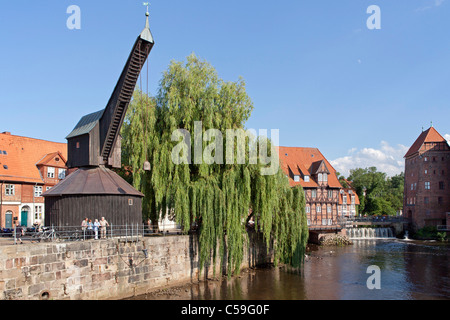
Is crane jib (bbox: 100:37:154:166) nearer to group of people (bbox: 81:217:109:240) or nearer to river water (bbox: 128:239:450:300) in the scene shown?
group of people (bbox: 81:217:109:240)

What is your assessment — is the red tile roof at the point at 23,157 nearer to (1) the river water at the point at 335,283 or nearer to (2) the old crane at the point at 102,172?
(2) the old crane at the point at 102,172

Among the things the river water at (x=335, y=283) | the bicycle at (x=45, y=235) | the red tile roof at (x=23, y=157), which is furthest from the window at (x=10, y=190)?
the river water at (x=335, y=283)

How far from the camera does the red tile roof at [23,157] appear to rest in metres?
28.4

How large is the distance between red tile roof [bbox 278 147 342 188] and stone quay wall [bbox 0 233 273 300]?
2630 cm

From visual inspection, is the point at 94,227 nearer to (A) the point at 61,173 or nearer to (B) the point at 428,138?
(A) the point at 61,173

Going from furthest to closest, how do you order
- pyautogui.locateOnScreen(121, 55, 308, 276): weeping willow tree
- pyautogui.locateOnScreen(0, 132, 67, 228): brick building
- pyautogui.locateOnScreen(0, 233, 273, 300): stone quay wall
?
pyautogui.locateOnScreen(0, 132, 67, 228): brick building → pyautogui.locateOnScreen(121, 55, 308, 276): weeping willow tree → pyautogui.locateOnScreen(0, 233, 273, 300): stone quay wall

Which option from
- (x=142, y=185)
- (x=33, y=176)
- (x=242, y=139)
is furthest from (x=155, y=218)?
(x=33, y=176)

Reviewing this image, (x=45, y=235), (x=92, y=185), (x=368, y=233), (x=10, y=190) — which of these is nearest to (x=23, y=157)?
(x=10, y=190)

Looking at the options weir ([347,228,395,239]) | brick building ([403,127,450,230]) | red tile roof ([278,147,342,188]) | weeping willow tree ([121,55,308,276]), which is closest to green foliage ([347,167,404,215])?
brick building ([403,127,450,230])

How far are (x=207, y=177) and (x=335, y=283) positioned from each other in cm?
935

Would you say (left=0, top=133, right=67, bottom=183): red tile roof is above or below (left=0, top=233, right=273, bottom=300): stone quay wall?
above

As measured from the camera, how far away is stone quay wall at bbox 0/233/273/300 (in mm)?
12680

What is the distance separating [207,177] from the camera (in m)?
20.1
